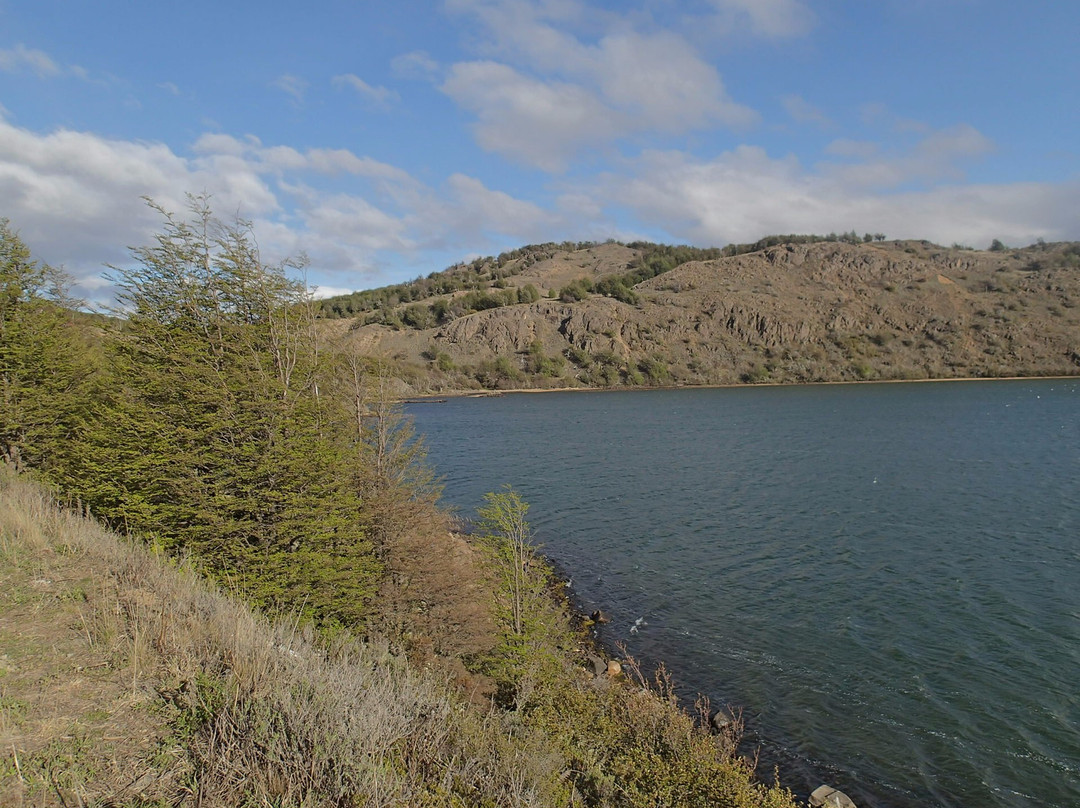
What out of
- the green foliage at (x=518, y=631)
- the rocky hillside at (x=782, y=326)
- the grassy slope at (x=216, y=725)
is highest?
A: the rocky hillside at (x=782, y=326)

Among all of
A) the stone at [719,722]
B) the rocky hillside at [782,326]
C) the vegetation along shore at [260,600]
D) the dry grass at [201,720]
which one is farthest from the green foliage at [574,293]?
the dry grass at [201,720]

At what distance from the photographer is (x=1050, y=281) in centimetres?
12319

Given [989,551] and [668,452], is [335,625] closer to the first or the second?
[989,551]

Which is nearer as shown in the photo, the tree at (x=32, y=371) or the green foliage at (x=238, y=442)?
the green foliage at (x=238, y=442)

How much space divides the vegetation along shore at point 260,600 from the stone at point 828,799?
116 cm

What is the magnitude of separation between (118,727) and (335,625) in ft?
23.0

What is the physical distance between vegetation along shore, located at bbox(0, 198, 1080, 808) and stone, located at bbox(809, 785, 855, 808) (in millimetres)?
1161

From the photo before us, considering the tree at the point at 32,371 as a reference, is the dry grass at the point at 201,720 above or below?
below

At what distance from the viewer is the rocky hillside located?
112812 mm

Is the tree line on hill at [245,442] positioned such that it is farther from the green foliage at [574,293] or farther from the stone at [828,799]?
the green foliage at [574,293]

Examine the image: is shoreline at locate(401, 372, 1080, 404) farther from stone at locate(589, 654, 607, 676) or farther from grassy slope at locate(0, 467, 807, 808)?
grassy slope at locate(0, 467, 807, 808)

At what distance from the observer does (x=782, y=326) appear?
125750mm

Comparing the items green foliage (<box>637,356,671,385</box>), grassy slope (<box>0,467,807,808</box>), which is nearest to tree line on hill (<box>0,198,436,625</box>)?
grassy slope (<box>0,467,807,808</box>)

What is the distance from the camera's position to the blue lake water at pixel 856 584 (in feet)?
38.2
